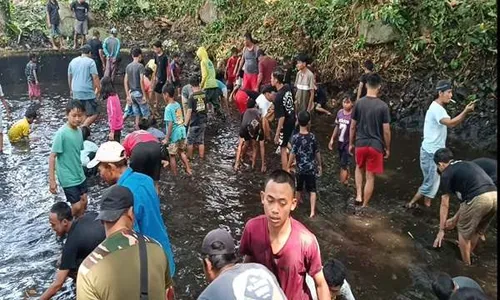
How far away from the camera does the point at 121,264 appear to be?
3.16 m

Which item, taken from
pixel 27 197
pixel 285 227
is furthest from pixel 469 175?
pixel 27 197

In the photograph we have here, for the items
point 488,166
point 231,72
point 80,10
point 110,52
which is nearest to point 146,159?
point 488,166

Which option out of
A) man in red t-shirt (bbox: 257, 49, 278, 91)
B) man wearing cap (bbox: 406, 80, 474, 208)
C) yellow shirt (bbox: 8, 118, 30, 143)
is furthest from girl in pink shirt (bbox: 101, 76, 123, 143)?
man wearing cap (bbox: 406, 80, 474, 208)

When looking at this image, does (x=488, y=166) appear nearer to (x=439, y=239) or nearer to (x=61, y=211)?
(x=439, y=239)

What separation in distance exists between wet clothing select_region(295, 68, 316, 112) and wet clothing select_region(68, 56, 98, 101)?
3996mm

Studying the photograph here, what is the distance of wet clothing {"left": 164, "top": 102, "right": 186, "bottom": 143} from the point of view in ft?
28.2

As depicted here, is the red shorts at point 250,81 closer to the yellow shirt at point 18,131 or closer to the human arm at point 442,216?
the yellow shirt at point 18,131

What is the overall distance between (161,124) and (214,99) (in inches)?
52.1

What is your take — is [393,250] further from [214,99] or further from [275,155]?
[214,99]

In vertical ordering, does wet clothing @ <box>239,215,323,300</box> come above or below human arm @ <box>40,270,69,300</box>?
above

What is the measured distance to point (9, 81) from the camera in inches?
650

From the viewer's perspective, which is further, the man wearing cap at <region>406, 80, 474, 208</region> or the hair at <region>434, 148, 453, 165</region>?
the man wearing cap at <region>406, 80, 474, 208</region>

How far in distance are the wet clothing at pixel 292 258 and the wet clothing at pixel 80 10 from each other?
704 inches

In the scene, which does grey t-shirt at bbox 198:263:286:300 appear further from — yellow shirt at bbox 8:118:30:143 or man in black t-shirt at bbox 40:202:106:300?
yellow shirt at bbox 8:118:30:143
